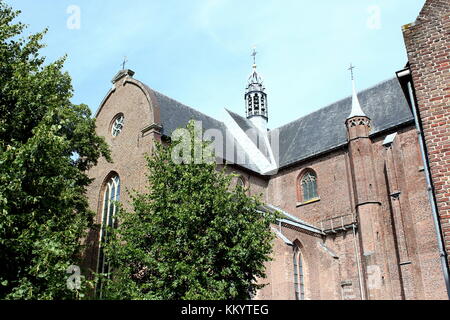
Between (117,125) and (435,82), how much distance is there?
710 inches

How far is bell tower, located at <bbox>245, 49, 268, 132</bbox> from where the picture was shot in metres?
32.6

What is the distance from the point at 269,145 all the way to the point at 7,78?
20.5m

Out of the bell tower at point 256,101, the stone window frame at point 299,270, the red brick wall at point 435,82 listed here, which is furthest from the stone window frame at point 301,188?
the red brick wall at point 435,82

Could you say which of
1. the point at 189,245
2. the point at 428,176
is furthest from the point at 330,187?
the point at 428,176

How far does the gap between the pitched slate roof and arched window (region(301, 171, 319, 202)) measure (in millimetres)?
1065

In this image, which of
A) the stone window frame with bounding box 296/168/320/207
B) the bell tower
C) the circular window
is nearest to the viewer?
the circular window

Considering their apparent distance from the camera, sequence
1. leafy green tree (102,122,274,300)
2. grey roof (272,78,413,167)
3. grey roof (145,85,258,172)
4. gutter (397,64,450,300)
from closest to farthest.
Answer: gutter (397,64,450,300) < leafy green tree (102,122,274,300) < grey roof (145,85,258,172) < grey roof (272,78,413,167)

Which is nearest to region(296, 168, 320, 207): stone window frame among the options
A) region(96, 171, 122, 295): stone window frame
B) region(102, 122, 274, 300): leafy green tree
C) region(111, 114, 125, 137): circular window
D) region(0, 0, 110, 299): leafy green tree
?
region(96, 171, 122, 295): stone window frame

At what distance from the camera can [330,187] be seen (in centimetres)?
2445

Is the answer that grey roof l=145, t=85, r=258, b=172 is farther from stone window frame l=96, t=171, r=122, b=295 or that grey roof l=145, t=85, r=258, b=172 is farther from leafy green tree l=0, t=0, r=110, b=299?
leafy green tree l=0, t=0, r=110, b=299

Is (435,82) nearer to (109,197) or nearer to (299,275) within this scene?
(299,275)
